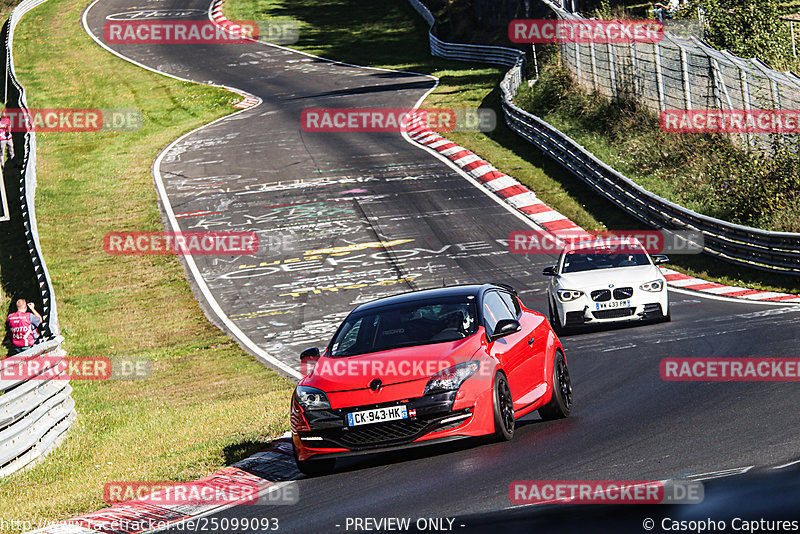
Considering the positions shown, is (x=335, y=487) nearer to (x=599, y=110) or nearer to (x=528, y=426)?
(x=528, y=426)

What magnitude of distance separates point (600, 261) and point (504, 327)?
8.42 m

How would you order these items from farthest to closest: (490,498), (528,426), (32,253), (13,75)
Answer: (13,75)
(32,253)
(528,426)
(490,498)

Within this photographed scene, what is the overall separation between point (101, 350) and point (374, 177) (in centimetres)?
1406

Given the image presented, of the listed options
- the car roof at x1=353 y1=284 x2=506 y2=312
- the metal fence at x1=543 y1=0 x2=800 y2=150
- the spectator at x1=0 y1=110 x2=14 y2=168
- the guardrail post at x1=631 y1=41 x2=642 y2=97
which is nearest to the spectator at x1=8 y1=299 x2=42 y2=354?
the car roof at x1=353 y1=284 x2=506 y2=312

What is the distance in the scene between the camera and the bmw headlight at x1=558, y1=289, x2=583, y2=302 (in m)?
16.7

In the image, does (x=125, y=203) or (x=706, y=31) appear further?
(x=706, y=31)

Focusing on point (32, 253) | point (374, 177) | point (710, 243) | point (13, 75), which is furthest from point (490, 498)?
point (13, 75)

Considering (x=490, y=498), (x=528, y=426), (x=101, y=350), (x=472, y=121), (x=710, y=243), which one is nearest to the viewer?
(x=490, y=498)

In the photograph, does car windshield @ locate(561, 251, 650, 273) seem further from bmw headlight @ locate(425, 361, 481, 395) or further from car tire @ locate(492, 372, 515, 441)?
bmw headlight @ locate(425, 361, 481, 395)

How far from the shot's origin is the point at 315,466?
9.28 m

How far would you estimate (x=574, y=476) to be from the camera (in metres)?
7.46

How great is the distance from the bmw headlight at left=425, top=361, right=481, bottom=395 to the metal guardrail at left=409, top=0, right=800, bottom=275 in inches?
508

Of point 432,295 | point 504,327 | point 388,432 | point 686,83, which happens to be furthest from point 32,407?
point 686,83

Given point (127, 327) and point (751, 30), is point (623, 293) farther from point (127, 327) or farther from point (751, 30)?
point (751, 30)
